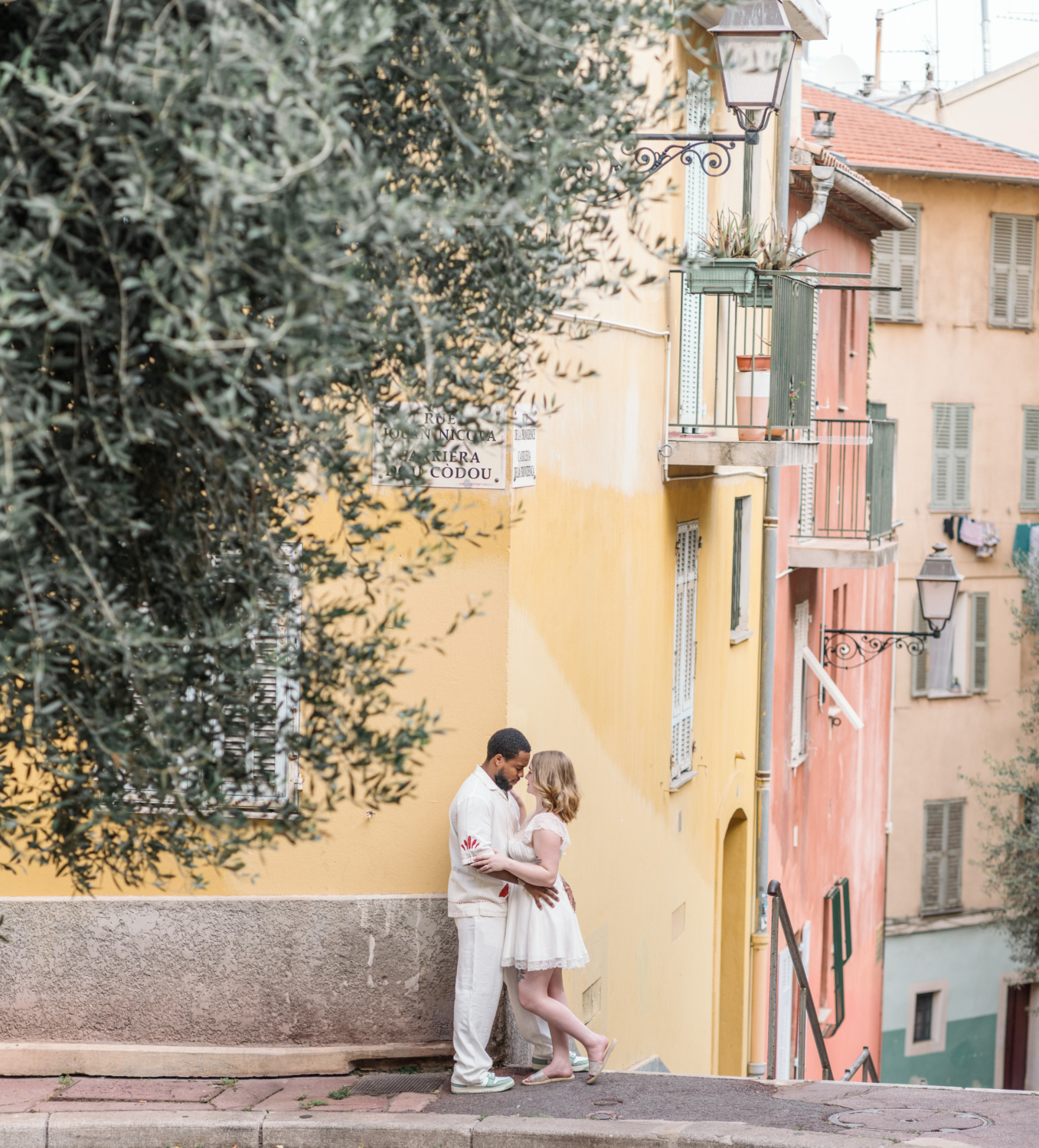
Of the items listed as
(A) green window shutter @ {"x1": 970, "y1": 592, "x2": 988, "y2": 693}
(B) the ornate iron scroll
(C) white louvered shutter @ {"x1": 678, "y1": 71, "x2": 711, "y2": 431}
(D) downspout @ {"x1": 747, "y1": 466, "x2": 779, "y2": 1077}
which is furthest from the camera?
(A) green window shutter @ {"x1": 970, "y1": 592, "x2": 988, "y2": 693}

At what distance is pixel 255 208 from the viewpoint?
338cm

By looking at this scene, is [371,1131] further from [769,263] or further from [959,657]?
[959,657]

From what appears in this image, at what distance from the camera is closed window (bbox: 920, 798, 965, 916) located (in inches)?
1080

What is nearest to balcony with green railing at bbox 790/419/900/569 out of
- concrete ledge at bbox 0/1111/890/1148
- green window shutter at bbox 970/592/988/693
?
concrete ledge at bbox 0/1111/890/1148

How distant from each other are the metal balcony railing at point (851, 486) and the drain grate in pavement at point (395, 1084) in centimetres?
819

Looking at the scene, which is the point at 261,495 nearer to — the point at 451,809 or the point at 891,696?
the point at 451,809

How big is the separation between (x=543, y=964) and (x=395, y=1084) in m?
1.00

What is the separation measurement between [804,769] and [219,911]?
1087cm

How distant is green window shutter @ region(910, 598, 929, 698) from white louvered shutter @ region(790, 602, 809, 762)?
375 inches

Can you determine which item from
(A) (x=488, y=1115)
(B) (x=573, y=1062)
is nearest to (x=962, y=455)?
(B) (x=573, y=1062)

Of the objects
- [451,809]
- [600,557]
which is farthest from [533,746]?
[600,557]

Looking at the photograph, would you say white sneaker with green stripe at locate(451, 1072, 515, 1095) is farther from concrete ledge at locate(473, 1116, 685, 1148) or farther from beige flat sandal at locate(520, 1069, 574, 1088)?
concrete ledge at locate(473, 1116, 685, 1148)

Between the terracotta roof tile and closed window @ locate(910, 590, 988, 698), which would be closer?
the terracotta roof tile

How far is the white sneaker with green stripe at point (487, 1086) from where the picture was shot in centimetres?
772
